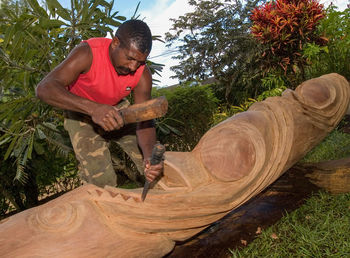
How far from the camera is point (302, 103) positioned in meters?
2.00

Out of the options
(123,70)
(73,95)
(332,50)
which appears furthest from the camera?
(332,50)

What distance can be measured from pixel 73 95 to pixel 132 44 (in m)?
0.43

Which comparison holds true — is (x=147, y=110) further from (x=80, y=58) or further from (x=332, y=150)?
(x=332, y=150)

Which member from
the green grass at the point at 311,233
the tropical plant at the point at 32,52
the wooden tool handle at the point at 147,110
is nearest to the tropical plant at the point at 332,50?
the green grass at the point at 311,233

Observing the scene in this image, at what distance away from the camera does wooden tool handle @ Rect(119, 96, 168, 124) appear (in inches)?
48.1

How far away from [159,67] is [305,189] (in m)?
2.17

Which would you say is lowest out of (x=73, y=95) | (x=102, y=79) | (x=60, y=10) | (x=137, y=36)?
(x=73, y=95)

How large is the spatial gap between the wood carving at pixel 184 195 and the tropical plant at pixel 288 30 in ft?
8.87

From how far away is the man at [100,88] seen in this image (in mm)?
1398

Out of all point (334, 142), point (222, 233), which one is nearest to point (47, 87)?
point (222, 233)

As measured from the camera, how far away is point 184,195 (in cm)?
147

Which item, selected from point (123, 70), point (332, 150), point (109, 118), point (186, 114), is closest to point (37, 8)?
point (123, 70)

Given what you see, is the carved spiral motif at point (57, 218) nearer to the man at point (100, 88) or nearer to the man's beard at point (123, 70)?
the man at point (100, 88)

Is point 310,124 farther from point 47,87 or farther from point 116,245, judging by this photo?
point 47,87
